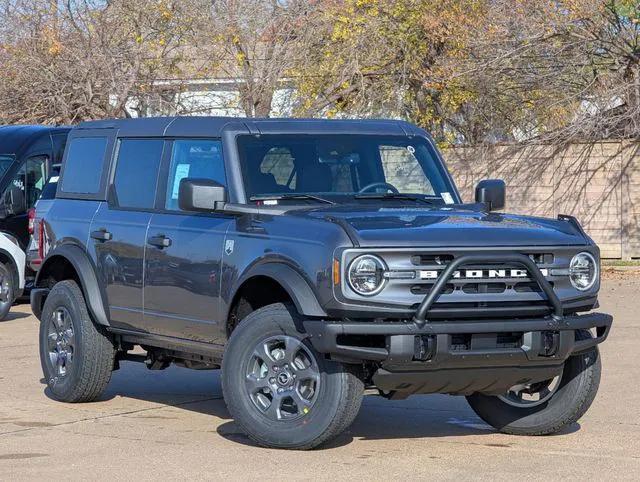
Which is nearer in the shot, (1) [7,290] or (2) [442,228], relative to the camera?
(2) [442,228]

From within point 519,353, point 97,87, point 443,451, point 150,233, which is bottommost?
point 443,451

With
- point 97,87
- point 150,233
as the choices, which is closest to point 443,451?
point 150,233

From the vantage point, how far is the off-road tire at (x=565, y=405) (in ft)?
26.6

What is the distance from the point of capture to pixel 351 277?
7.25 metres

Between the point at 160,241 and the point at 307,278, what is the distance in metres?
1.61

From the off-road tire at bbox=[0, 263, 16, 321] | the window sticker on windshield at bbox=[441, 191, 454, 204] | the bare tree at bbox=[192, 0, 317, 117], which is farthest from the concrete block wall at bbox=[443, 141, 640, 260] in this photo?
the window sticker on windshield at bbox=[441, 191, 454, 204]

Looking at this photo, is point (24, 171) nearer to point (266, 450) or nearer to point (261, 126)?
point (261, 126)

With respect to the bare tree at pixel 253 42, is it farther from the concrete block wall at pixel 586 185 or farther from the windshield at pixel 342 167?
the windshield at pixel 342 167

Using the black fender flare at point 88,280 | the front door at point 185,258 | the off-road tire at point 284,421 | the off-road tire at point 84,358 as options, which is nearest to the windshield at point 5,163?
the black fender flare at point 88,280

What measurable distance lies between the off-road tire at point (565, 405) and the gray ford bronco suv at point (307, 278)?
1cm

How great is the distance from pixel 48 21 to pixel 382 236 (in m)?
19.8

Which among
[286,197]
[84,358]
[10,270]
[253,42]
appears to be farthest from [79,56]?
[286,197]

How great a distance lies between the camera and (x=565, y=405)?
8.15 m

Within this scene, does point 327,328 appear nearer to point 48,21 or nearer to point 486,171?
point 486,171
